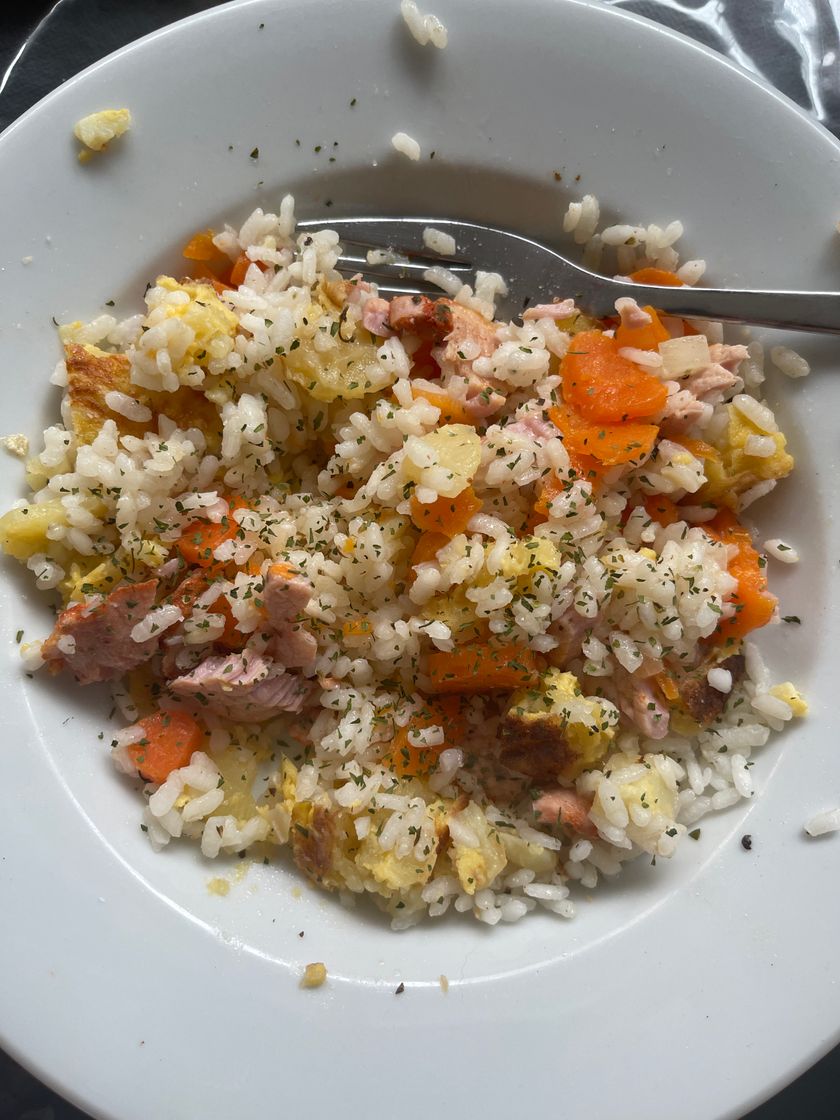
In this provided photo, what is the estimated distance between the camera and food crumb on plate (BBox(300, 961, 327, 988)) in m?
2.22

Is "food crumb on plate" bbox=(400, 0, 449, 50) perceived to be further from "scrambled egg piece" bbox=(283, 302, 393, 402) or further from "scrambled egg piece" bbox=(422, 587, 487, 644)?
"scrambled egg piece" bbox=(422, 587, 487, 644)

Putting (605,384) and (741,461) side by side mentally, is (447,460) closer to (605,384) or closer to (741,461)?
(605,384)

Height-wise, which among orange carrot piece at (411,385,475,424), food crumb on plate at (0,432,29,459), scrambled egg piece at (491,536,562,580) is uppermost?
orange carrot piece at (411,385,475,424)

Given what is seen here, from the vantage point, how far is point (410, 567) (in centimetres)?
236

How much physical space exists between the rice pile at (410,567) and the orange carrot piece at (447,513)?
0.01 meters

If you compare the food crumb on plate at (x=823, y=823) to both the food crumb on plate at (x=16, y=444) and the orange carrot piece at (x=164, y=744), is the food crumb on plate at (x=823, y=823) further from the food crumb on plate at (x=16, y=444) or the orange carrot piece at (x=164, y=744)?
the food crumb on plate at (x=16, y=444)

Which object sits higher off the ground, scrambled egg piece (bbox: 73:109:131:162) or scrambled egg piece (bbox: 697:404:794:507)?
scrambled egg piece (bbox: 73:109:131:162)

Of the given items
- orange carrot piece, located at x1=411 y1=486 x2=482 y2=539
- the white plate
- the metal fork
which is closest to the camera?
the white plate

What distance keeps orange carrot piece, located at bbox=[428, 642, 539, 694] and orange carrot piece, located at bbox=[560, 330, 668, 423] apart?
1.90ft

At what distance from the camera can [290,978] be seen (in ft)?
7.34

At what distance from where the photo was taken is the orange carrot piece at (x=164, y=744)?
2360 mm

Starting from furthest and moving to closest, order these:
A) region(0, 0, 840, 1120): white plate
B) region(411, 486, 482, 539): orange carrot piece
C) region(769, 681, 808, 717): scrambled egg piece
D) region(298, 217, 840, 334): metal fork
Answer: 1. region(298, 217, 840, 334): metal fork
2. region(769, 681, 808, 717): scrambled egg piece
3. region(411, 486, 482, 539): orange carrot piece
4. region(0, 0, 840, 1120): white plate

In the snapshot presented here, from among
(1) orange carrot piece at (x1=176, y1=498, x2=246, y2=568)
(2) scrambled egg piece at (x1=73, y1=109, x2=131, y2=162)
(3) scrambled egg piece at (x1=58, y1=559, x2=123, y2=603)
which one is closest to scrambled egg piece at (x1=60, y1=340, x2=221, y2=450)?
(1) orange carrot piece at (x1=176, y1=498, x2=246, y2=568)

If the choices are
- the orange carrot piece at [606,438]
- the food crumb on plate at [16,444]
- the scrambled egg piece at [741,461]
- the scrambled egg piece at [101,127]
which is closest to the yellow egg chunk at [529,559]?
the orange carrot piece at [606,438]
